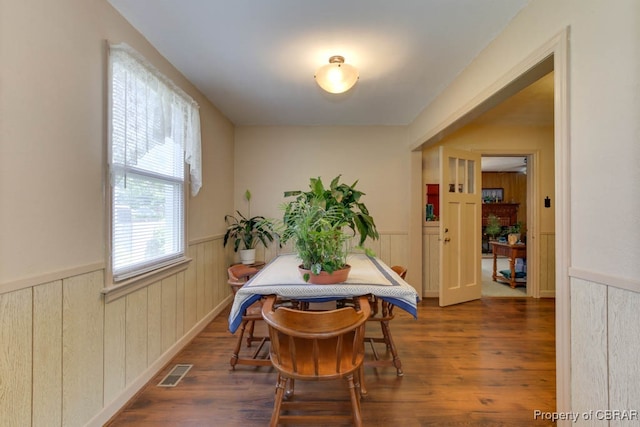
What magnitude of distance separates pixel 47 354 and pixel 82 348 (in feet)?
0.67

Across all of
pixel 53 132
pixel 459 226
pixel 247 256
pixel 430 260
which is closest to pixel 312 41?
pixel 53 132

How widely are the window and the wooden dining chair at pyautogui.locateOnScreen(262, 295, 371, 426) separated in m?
1.05

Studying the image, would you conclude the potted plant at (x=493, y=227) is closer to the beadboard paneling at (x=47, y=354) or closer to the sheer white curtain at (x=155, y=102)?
the sheer white curtain at (x=155, y=102)

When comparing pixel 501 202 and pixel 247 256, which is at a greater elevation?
pixel 501 202

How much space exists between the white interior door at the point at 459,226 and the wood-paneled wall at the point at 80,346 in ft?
9.92

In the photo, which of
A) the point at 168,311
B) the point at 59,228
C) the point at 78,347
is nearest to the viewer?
the point at 59,228

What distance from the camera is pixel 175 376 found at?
206cm

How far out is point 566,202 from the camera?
4.35 ft

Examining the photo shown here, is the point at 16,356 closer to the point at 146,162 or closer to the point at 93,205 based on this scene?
the point at 93,205

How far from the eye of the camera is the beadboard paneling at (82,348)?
4.50ft

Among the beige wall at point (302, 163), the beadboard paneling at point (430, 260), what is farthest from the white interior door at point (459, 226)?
the beige wall at point (302, 163)

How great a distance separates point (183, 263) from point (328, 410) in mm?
1687

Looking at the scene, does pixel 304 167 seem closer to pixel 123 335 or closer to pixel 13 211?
pixel 123 335

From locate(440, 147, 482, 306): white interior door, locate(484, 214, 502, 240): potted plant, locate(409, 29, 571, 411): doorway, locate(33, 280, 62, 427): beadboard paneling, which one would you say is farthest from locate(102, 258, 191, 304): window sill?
locate(484, 214, 502, 240): potted plant
